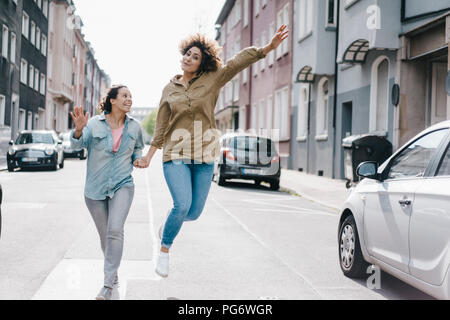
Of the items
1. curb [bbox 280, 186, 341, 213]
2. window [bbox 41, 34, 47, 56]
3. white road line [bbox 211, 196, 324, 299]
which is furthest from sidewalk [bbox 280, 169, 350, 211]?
window [bbox 41, 34, 47, 56]

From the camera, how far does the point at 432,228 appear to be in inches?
154

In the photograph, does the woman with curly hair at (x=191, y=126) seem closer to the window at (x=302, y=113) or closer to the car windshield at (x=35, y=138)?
the car windshield at (x=35, y=138)

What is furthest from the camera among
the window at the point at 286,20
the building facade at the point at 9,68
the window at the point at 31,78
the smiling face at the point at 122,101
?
the window at the point at 31,78

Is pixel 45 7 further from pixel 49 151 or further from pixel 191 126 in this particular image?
pixel 191 126

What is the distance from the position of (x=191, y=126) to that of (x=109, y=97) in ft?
2.43

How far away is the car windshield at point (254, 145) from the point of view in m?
16.4

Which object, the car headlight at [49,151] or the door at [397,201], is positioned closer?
the door at [397,201]

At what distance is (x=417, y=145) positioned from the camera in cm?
493

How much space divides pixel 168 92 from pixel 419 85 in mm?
11615

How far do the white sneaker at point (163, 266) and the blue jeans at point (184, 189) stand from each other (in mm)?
86

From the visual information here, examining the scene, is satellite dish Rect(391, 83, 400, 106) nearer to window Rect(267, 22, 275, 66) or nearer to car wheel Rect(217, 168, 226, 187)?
car wheel Rect(217, 168, 226, 187)

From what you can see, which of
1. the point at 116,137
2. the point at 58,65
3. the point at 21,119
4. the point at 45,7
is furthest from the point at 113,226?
the point at 58,65

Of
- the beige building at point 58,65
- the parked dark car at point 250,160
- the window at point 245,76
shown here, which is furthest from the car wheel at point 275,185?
the beige building at point 58,65
